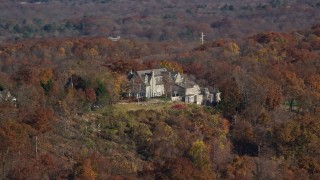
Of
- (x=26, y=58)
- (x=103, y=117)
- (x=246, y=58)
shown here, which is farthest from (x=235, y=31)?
(x=103, y=117)

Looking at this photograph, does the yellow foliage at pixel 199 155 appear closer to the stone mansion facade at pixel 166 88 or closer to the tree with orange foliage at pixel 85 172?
the tree with orange foliage at pixel 85 172

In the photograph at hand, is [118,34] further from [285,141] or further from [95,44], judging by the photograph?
[285,141]

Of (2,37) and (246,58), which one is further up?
(246,58)

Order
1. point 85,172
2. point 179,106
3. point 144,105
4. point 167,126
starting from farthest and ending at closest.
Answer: point 144,105 < point 179,106 < point 167,126 < point 85,172

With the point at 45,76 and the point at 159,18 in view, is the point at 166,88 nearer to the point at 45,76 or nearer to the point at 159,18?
the point at 45,76

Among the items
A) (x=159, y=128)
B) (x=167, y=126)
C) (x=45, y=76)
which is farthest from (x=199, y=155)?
(x=45, y=76)

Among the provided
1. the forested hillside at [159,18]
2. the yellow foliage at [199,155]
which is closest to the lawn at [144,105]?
the yellow foliage at [199,155]

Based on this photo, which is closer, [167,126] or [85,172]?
[85,172]
